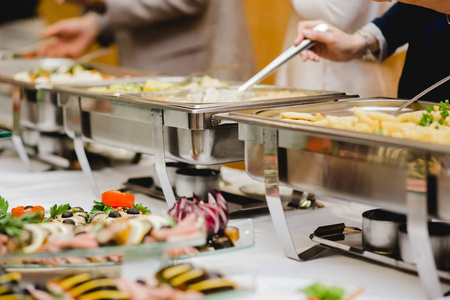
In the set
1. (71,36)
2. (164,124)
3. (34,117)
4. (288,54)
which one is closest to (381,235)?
(164,124)

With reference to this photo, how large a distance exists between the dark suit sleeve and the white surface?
59cm

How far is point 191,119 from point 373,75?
45.8 inches

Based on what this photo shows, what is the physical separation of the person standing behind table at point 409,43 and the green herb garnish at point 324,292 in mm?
933

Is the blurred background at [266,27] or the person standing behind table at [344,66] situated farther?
the blurred background at [266,27]

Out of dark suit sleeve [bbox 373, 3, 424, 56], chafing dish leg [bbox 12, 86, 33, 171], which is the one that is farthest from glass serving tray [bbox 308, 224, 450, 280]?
chafing dish leg [bbox 12, 86, 33, 171]

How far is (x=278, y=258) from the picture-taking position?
1.40m

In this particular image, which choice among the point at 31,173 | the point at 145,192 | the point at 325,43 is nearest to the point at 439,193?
the point at 325,43

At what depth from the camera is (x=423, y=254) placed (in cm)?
111

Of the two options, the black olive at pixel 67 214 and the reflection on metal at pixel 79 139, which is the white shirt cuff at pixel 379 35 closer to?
the reflection on metal at pixel 79 139

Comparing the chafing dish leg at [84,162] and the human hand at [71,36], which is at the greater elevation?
the human hand at [71,36]

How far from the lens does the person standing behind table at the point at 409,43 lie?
1.87 meters

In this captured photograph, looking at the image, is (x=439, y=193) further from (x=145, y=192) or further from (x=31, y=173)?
(x=31, y=173)

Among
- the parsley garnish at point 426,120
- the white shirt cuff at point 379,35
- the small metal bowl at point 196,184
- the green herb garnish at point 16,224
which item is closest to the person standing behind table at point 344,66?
the white shirt cuff at point 379,35

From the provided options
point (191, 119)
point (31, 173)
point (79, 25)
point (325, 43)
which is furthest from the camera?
point (79, 25)
